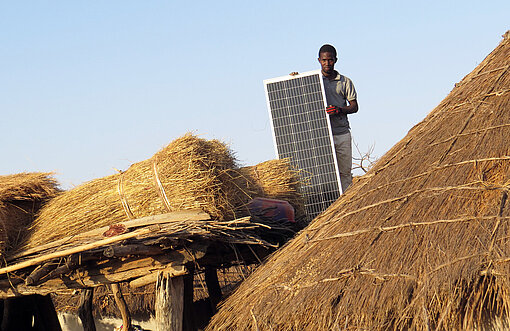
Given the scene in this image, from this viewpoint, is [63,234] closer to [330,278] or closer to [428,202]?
[330,278]

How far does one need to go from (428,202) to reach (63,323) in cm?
974

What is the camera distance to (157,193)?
17.0 feet

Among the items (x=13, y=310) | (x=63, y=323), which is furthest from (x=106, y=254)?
(x=63, y=323)

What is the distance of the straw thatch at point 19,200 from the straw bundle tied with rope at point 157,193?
0.50 feet

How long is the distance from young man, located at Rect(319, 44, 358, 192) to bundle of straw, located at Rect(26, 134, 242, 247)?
242 cm

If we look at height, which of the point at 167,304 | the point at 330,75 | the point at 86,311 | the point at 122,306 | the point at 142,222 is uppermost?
the point at 330,75

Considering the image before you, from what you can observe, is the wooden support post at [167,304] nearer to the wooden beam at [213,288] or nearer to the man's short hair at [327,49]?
the wooden beam at [213,288]

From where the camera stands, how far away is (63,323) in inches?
483

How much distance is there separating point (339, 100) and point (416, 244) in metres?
3.71

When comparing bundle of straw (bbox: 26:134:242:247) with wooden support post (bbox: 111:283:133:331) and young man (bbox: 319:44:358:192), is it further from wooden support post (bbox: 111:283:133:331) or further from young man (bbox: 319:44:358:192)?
young man (bbox: 319:44:358:192)

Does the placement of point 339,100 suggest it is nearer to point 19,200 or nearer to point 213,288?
point 213,288

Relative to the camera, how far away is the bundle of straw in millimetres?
5117

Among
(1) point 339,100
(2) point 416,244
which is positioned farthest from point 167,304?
(1) point 339,100

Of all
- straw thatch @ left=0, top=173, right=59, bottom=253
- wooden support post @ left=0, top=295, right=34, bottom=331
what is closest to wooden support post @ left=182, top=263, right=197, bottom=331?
straw thatch @ left=0, top=173, right=59, bottom=253
